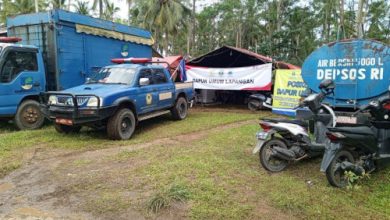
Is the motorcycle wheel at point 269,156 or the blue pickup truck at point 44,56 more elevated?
the blue pickup truck at point 44,56

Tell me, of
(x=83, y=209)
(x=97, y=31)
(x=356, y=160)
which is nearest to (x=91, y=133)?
(x=97, y=31)

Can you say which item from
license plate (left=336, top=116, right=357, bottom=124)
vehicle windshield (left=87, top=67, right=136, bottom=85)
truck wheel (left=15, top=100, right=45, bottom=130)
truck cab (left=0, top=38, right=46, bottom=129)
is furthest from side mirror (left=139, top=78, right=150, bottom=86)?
license plate (left=336, top=116, right=357, bottom=124)

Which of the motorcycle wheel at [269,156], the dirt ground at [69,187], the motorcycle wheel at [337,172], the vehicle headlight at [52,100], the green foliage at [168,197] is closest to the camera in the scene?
the dirt ground at [69,187]

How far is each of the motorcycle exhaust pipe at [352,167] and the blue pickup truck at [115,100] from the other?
4.66 meters

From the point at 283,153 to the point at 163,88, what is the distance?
4957 mm

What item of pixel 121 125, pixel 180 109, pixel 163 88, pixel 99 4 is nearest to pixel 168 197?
pixel 121 125

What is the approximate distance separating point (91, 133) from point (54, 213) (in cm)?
451

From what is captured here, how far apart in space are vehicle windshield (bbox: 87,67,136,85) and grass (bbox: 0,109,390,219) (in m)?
1.77

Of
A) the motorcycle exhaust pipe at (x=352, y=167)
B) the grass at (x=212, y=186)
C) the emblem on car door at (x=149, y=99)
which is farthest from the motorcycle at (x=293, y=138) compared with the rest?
the emblem on car door at (x=149, y=99)

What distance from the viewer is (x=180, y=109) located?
10.3 metres

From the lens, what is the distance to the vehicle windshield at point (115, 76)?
8086 millimetres

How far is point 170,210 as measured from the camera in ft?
12.5

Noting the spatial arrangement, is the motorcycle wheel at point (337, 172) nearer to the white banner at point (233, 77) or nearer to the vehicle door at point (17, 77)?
the vehicle door at point (17, 77)

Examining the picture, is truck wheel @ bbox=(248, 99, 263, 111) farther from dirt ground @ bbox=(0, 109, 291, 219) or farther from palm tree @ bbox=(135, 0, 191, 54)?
palm tree @ bbox=(135, 0, 191, 54)
